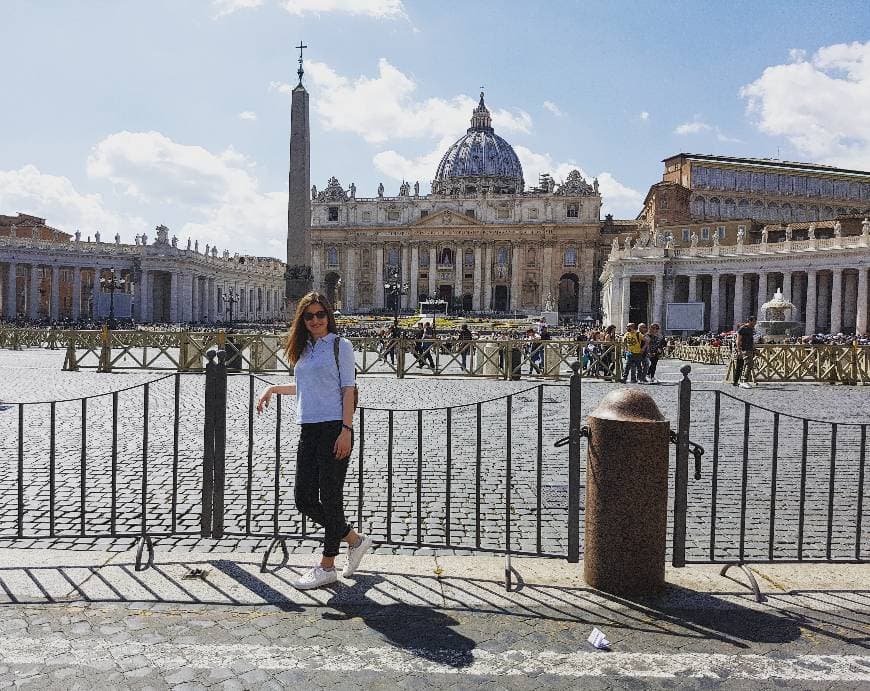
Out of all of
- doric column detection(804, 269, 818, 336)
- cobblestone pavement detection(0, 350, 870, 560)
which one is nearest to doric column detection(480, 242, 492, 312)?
doric column detection(804, 269, 818, 336)

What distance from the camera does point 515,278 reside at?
3354 inches

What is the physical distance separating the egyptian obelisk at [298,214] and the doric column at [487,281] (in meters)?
68.4

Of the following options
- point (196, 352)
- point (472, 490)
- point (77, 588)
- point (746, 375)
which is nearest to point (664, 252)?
point (746, 375)

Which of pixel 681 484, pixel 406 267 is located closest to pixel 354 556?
pixel 681 484

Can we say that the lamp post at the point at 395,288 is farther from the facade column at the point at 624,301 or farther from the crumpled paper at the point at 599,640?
the crumpled paper at the point at 599,640

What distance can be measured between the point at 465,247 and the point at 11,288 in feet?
160

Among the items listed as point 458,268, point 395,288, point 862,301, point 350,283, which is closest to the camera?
point 862,301

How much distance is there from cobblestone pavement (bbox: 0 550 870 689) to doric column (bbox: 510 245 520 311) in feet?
267

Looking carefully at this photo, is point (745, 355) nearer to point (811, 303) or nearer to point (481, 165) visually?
point (811, 303)

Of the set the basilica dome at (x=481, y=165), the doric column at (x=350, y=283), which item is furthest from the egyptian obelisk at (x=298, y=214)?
the basilica dome at (x=481, y=165)

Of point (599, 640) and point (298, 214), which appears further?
point (298, 214)

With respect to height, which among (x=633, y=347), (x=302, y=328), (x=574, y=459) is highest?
(x=302, y=328)

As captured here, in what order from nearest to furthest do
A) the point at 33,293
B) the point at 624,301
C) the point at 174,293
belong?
the point at 624,301 → the point at 33,293 → the point at 174,293

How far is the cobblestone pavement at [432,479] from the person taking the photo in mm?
5012
